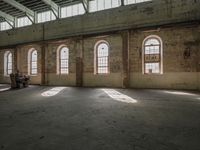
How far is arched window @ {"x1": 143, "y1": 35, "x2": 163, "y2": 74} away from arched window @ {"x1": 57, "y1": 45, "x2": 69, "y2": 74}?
671cm

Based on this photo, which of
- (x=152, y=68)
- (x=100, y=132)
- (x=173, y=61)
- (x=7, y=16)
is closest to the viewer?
(x=100, y=132)

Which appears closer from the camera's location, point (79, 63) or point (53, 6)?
point (79, 63)

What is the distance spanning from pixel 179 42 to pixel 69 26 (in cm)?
873

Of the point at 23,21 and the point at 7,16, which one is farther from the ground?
the point at 7,16

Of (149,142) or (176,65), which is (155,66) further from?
(149,142)

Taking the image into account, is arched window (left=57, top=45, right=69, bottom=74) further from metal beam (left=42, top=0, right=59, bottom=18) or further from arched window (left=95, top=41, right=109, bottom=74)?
metal beam (left=42, top=0, right=59, bottom=18)

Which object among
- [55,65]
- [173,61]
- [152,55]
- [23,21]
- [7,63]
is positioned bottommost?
[55,65]

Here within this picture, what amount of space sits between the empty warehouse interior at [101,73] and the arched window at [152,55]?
0.07m

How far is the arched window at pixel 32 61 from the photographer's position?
16172mm

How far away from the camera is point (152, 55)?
38.0 feet

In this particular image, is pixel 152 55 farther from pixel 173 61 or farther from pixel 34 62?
pixel 34 62

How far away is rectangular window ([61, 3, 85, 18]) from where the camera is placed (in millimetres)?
13995

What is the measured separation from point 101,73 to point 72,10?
20.3 feet

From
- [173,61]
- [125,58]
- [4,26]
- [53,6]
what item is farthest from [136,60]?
[4,26]
